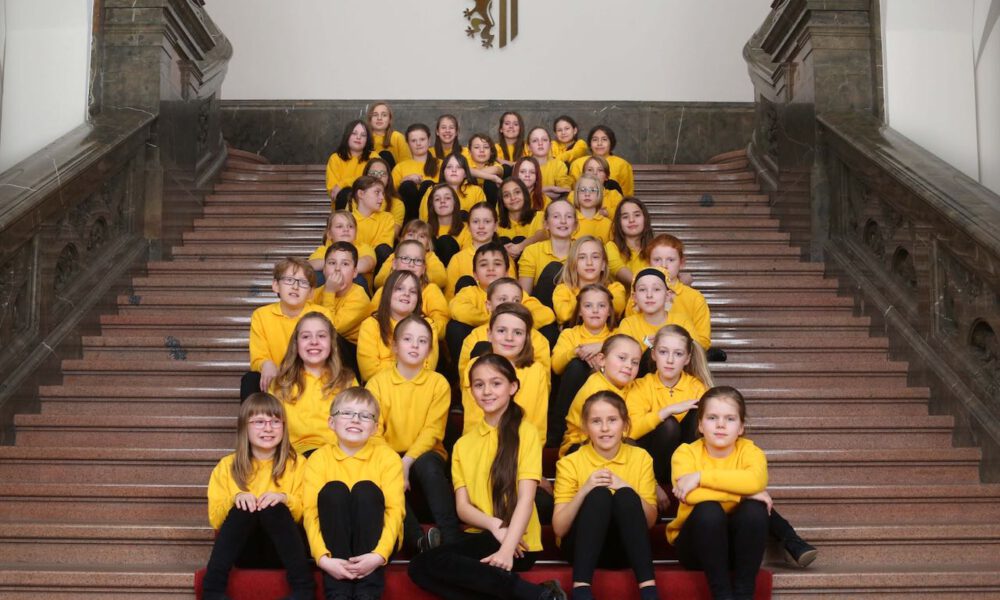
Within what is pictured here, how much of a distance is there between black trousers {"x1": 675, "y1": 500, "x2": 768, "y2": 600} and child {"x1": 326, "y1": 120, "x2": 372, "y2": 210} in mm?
4355

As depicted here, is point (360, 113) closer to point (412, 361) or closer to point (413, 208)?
point (413, 208)

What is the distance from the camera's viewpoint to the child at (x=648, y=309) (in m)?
5.10

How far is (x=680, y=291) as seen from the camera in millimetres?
5578

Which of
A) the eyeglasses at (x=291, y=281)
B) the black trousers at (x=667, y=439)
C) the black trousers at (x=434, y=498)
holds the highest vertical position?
the eyeglasses at (x=291, y=281)

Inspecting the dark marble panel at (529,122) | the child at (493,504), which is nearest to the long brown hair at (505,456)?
the child at (493,504)

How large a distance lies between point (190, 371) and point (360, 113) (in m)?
5.18

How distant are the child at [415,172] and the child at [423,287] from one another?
177 cm

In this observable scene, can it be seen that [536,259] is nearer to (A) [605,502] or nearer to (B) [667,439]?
(B) [667,439]

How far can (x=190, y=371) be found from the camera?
5.76 meters

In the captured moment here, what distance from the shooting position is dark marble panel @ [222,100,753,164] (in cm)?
1034

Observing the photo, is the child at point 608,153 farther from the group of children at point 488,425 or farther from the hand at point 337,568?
the hand at point 337,568

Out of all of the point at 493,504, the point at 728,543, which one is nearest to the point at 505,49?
the point at 493,504

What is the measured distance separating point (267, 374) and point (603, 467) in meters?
1.52

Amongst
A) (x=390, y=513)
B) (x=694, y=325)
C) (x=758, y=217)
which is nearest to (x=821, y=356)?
(x=694, y=325)
